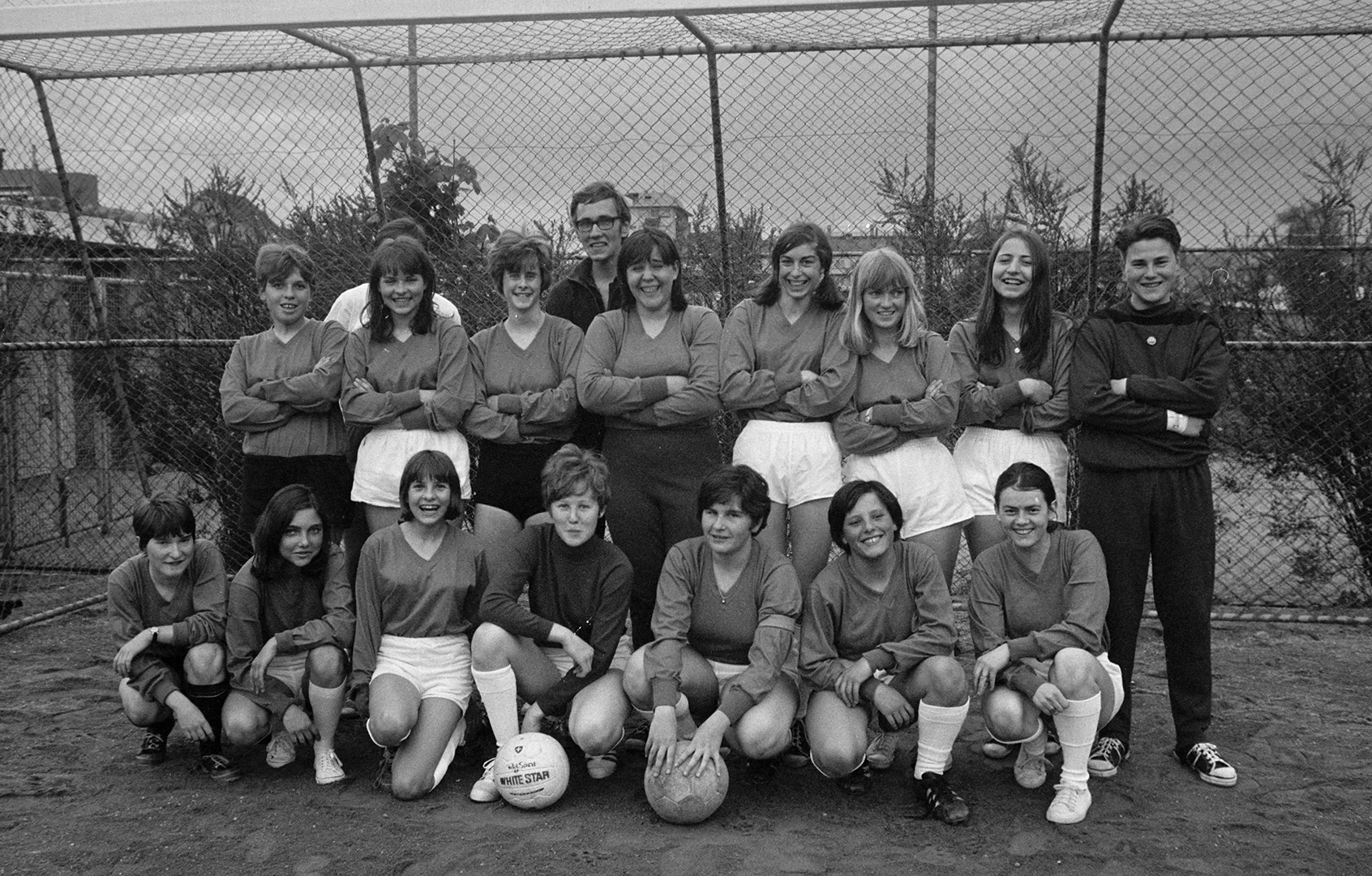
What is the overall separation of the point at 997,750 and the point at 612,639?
1400 millimetres

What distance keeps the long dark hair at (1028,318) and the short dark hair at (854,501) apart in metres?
0.69

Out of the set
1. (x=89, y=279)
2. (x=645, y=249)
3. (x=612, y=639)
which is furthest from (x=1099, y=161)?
(x=89, y=279)

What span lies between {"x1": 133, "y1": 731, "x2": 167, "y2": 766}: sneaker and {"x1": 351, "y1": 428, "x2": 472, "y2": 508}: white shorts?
3.54 ft

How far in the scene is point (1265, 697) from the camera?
475cm

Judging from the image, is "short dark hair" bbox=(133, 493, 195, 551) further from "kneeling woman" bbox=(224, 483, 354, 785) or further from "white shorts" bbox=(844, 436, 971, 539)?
"white shorts" bbox=(844, 436, 971, 539)

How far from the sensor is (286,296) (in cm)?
448

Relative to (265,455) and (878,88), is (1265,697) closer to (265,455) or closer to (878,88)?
(878,88)

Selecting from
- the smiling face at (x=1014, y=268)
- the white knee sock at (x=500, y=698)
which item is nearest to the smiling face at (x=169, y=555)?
the white knee sock at (x=500, y=698)

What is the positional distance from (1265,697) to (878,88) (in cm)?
303

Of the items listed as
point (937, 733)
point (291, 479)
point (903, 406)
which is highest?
point (903, 406)

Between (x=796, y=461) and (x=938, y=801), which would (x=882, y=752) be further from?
(x=796, y=461)

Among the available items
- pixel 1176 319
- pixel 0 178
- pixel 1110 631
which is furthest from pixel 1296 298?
pixel 0 178

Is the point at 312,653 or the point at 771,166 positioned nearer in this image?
the point at 312,653

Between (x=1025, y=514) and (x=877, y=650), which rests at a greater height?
(x=1025, y=514)
